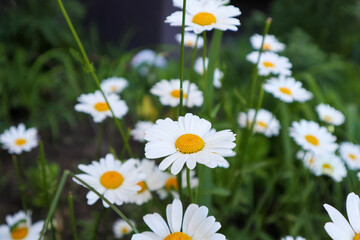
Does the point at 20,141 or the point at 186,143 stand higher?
the point at 186,143

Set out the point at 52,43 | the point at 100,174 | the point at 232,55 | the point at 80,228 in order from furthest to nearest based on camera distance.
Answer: the point at 232,55
the point at 52,43
the point at 80,228
the point at 100,174

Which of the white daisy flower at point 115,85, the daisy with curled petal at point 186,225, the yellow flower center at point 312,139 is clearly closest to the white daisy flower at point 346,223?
the daisy with curled petal at point 186,225

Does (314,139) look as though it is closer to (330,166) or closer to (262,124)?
(330,166)

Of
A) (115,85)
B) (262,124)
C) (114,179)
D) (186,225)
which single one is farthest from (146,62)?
(186,225)

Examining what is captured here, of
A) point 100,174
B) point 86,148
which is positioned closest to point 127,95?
point 86,148

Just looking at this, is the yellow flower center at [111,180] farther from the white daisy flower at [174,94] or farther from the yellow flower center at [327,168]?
the yellow flower center at [327,168]

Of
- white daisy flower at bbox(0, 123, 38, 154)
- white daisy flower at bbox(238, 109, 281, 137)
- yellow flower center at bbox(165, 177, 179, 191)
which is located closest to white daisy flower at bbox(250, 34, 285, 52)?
white daisy flower at bbox(238, 109, 281, 137)

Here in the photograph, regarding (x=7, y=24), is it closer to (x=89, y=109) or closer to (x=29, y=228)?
(x=89, y=109)

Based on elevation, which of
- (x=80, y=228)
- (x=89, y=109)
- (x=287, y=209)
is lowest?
(x=80, y=228)
